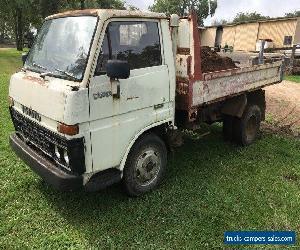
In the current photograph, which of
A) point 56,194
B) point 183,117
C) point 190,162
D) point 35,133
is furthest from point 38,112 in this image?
point 190,162

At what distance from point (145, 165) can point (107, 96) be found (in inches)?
51.4

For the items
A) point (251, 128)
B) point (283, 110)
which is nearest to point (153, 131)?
point (251, 128)

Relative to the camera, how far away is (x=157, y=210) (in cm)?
477

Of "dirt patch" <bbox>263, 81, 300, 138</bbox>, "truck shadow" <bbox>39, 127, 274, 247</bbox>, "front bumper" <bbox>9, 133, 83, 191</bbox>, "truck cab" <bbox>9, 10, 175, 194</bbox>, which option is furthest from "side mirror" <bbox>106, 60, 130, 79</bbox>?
"dirt patch" <bbox>263, 81, 300, 138</bbox>

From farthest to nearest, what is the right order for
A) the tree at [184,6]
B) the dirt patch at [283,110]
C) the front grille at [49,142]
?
the tree at [184,6] → the dirt patch at [283,110] → the front grille at [49,142]

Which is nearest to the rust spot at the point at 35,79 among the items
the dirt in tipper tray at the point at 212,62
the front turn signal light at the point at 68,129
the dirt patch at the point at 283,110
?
the front turn signal light at the point at 68,129

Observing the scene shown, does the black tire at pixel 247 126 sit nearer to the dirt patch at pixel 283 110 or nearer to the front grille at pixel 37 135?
the dirt patch at pixel 283 110

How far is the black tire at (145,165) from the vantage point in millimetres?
4777

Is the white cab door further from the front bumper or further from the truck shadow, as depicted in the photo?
the truck shadow

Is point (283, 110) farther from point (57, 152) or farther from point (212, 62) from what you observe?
point (57, 152)

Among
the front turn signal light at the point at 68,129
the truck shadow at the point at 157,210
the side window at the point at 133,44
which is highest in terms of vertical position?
the side window at the point at 133,44

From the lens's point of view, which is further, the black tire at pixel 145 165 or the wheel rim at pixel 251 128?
the wheel rim at pixel 251 128

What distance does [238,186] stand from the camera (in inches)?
215

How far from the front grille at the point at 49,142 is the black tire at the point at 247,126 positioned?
3.75 m
